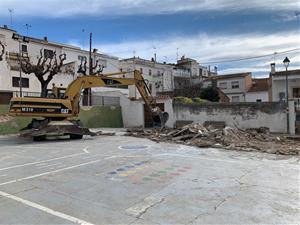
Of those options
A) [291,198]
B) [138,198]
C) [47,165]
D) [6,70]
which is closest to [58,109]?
[47,165]

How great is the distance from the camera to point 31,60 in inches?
1261

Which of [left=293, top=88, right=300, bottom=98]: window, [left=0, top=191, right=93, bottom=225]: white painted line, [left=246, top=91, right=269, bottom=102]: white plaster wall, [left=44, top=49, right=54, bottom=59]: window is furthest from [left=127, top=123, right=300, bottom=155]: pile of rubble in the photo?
[left=246, top=91, right=269, bottom=102]: white plaster wall

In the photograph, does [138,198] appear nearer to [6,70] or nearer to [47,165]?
[47,165]

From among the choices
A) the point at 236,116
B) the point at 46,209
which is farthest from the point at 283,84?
the point at 46,209

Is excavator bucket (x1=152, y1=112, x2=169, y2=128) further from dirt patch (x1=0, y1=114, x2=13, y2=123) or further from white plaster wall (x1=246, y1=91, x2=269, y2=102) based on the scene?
white plaster wall (x1=246, y1=91, x2=269, y2=102)

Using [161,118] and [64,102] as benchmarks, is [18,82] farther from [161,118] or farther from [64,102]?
[161,118]

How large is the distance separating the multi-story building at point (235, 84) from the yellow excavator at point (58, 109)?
103ft

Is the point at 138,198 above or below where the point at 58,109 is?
below

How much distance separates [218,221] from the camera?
433cm

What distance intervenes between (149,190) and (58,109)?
1199 cm

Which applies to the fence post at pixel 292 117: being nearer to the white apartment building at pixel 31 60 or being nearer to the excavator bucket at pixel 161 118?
the excavator bucket at pixel 161 118

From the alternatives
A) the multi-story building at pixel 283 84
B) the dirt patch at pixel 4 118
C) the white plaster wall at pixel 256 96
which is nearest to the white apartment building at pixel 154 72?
the white plaster wall at pixel 256 96

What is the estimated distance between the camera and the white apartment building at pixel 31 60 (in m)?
29.1

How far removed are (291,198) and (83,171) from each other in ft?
17.6
